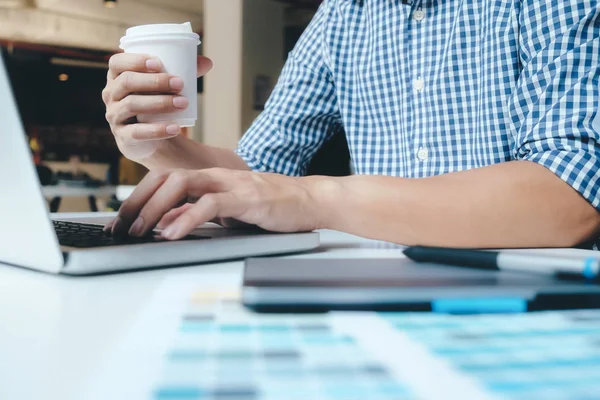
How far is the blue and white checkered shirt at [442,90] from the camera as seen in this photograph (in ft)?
2.57

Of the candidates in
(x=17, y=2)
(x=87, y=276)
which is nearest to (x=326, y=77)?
(x=87, y=276)

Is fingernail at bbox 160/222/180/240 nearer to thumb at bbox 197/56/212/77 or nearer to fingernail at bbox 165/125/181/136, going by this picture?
fingernail at bbox 165/125/181/136

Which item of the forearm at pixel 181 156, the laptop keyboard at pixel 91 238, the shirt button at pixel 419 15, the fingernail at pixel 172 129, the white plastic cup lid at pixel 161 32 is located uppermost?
the shirt button at pixel 419 15

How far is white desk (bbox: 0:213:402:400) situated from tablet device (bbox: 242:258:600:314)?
8 centimetres

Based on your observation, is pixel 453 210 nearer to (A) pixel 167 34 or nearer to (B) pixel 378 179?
(B) pixel 378 179

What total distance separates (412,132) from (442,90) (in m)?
0.10

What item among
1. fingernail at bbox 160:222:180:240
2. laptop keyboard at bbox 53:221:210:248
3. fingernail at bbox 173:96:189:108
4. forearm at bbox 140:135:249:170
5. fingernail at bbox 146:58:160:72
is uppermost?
fingernail at bbox 146:58:160:72

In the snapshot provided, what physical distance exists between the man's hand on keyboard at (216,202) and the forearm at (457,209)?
28 mm

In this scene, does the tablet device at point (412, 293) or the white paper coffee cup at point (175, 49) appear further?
the white paper coffee cup at point (175, 49)

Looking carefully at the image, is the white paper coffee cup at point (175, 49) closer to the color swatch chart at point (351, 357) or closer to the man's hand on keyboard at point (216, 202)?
the man's hand on keyboard at point (216, 202)

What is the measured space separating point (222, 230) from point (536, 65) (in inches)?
20.9

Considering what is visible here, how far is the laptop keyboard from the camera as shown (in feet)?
1.66

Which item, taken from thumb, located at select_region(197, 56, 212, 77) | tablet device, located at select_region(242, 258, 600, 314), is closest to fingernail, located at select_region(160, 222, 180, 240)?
tablet device, located at select_region(242, 258, 600, 314)

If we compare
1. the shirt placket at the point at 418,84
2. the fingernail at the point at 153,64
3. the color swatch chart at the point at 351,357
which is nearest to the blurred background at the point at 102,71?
the shirt placket at the point at 418,84
